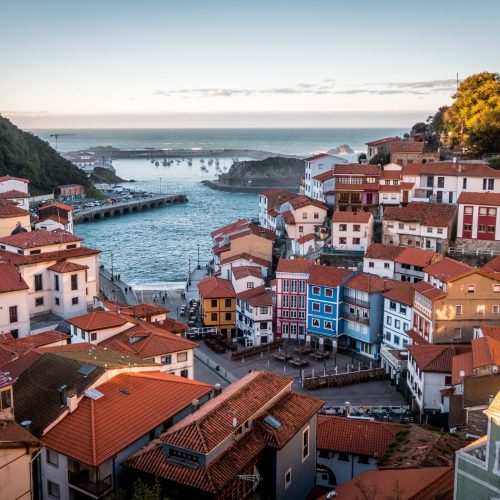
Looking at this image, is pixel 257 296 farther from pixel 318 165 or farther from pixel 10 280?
pixel 318 165

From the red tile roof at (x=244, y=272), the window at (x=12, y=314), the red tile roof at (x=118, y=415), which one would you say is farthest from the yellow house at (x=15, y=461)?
the red tile roof at (x=244, y=272)

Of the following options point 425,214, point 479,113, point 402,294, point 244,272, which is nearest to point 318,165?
point 479,113

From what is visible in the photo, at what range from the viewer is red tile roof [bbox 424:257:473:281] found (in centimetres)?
3259

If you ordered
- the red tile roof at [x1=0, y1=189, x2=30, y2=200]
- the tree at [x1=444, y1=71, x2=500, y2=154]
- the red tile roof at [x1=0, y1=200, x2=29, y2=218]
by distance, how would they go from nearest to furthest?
the red tile roof at [x1=0, y1=200, x2=29, y2=218], the tree at [x1=444, y1=71, x2=500, y2=154], the red tile roof at [x1=0, y1=189, x2=30, y2=200]

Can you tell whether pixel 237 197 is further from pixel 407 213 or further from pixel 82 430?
pixel 82 430

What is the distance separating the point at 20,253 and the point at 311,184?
34.1 meters

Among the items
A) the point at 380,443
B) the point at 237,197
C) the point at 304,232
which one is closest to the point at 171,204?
the point at 237,197

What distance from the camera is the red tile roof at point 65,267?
35812 mm

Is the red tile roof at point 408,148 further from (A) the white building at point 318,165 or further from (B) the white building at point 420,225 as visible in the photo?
(B) the white building at point 420,225

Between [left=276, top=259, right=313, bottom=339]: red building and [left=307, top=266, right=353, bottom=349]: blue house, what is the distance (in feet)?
3.05

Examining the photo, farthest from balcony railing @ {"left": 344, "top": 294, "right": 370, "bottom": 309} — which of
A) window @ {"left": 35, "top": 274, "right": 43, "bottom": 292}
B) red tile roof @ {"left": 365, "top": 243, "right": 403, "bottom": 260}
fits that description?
window @ {"left": 35, "top": 274, "right": 43, "bottom": 292}

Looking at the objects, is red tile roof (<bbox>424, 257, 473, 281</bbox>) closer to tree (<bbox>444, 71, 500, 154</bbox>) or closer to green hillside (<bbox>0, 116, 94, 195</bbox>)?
tree (<bbox>444, 71, 500, 154</bbox>)

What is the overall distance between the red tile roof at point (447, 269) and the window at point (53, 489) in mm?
21794

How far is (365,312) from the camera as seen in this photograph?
36438mm
